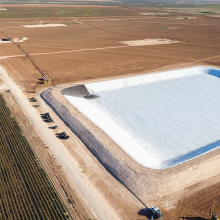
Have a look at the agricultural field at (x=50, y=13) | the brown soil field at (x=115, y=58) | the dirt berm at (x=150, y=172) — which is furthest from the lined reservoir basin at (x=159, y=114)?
the agricultural field at (x=50, y=13)

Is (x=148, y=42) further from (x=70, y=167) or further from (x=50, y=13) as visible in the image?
(x=50, y=13)

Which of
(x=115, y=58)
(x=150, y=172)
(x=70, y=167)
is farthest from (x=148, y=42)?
(x=70, y=167)

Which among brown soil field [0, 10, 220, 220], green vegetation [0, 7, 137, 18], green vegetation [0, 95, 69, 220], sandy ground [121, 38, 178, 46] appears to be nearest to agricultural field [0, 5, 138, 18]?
green vegetation [0, 7, 137, 18]

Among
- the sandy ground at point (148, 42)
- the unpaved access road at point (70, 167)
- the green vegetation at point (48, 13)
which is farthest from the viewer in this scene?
the green vegetation at point (48, 13)

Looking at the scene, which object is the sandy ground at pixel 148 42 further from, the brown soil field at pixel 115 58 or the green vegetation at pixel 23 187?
the green vegetation at pixel 23 187

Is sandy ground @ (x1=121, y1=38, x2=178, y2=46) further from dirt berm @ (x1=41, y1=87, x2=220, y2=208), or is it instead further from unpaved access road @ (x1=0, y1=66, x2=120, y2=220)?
dirt berm @ (x1=41, y1=87, x2=220, y2=208)

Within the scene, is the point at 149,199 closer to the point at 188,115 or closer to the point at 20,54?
the point at 188,115

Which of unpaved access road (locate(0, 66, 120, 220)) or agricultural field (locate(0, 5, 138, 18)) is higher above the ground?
agricultural field (locate(0, 5, 138, 18))
